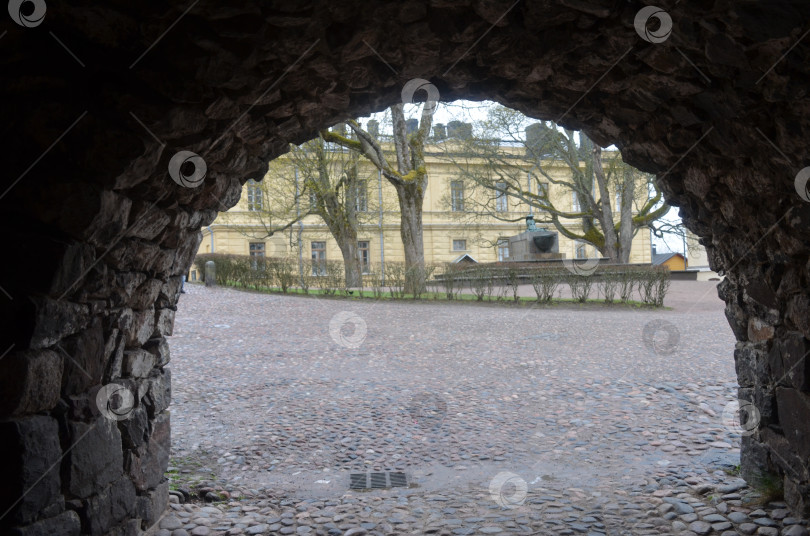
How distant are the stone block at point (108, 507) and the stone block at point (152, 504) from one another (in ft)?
0.62

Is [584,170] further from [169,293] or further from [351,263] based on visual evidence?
[169,293]

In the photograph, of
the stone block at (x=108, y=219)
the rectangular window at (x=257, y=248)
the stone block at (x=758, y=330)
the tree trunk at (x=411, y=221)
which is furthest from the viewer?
the rectangular window at (x=257, y=248)

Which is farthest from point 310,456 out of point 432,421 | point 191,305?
point 191,305

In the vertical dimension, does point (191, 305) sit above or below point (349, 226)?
below

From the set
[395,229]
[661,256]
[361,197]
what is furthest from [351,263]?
[661,256]

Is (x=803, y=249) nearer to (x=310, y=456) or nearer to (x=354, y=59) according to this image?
(x=354, y=59)

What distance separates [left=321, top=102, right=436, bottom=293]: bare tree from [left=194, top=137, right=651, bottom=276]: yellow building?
9.83m

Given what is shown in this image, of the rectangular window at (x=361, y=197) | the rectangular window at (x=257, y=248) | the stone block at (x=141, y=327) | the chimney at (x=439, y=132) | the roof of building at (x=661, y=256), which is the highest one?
the chimney at (x=439, y=132)

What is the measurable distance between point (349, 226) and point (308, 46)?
66.3ft

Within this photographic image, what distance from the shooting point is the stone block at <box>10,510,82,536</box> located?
8.89 ft

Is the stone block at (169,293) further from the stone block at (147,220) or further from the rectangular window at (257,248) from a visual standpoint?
the rectangular window at (257,248)

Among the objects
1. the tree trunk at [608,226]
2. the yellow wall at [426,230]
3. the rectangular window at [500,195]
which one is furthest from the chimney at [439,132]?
the tree trunk at [608,226]

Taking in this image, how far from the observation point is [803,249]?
11.4ft

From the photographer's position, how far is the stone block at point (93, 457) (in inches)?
122
